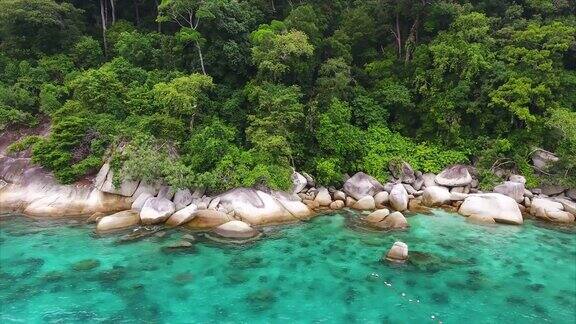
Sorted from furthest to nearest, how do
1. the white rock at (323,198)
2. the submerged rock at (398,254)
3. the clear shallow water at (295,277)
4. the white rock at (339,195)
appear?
1. the white rock at (339,195)
2. the white rock at (323,198)
3. the submerged rock at (398,254)
4. the clear shallow water at (295,277)

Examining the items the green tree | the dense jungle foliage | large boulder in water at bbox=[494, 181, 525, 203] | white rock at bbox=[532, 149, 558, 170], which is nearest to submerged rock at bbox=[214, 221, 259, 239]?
the dense jungle foliage

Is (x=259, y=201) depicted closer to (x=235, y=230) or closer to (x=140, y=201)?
(x=235, y=230)

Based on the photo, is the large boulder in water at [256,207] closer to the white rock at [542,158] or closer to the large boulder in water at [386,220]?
the large boulder in water at [386,220]

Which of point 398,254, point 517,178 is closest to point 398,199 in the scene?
point 398,254

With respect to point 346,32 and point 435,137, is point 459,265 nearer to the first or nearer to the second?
point 435,137

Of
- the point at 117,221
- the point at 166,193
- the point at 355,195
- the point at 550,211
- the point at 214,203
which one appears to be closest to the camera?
the point at 117,221

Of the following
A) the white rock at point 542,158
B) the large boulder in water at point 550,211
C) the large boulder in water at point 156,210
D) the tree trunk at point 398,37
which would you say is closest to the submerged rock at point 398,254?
the large boulder in water at point 550,211
